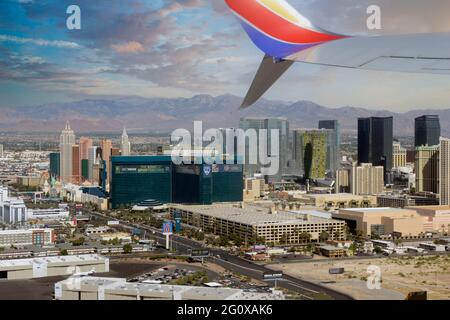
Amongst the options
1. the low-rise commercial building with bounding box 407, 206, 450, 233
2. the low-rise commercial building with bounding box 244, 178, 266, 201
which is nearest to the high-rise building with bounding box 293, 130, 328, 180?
the low-rise commercial building with bounding box 244, 178, 266, 201

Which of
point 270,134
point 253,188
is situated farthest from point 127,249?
point 270,134

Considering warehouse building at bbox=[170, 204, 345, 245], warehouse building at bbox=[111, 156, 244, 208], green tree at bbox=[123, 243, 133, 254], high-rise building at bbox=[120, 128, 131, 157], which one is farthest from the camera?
high-rise building at bbox=[120, 128, 131, 157]

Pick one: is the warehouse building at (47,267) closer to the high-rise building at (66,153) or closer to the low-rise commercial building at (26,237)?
the low-rise commercial building at (26,237)

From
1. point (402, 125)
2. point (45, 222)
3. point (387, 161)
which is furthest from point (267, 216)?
point (402, 125)

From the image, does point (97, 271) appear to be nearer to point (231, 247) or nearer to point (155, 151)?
point (231, 247)

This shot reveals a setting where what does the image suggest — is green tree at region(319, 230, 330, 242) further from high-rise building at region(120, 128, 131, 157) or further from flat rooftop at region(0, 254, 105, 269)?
high-rise building at region(120, 128, 131, 157)

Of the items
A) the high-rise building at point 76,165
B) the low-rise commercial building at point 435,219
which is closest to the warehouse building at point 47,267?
the low-rise commercial building at point 435,219
